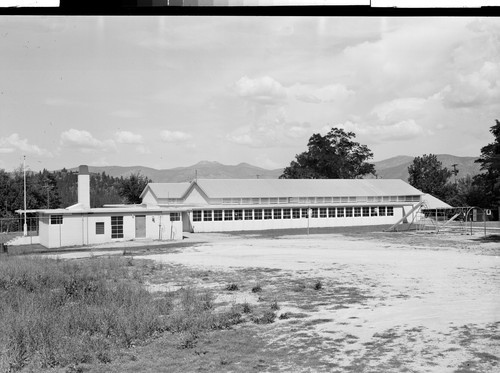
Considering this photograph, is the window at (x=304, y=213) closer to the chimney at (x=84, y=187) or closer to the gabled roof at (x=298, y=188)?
the gabled roof at (x=298, y=188)

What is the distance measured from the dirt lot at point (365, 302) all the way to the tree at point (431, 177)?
1804cm

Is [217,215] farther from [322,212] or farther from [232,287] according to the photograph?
[232,287]

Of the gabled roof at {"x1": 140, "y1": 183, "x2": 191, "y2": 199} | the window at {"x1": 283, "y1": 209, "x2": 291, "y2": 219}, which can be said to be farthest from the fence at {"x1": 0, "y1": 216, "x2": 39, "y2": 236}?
the window at {"x1": 283, "y1": 209, "x2": 291, "y2": 219}

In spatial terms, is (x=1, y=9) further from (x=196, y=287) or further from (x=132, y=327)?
(x=196, y=287)

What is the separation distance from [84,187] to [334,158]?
19628 mm

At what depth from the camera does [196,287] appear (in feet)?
26.1

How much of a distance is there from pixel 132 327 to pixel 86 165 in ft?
42.6

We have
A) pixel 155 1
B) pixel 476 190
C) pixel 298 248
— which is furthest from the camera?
pixel 476 190

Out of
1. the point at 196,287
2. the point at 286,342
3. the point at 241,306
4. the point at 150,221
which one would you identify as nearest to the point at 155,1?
the point at 286,342

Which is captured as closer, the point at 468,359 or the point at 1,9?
the point at 1,9

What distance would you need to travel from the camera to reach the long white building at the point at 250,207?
16.8 metres

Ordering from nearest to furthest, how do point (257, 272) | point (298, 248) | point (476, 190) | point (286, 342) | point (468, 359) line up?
point (468, 359)
point (286, 342)
point (257, 272)
point (298, 248)
point (476, 190)

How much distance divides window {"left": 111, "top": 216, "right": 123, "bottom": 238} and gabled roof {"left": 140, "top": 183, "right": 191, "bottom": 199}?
397 inches

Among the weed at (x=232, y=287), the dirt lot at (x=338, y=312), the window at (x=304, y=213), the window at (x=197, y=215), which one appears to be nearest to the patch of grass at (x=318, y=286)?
the dirt lot at (x=338, y=312)
